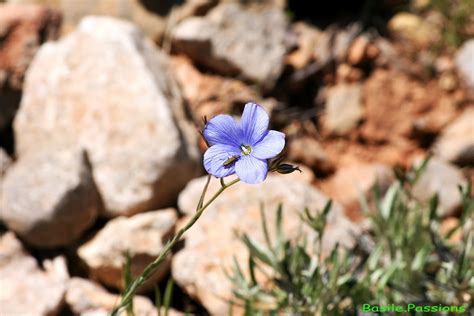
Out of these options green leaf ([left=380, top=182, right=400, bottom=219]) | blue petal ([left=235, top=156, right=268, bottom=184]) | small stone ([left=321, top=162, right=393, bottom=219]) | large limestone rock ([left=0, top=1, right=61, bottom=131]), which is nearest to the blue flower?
blue petal ([left=235, top=156, right=268, bottom=184])

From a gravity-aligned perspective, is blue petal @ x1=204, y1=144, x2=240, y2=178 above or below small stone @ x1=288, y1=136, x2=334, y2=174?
above

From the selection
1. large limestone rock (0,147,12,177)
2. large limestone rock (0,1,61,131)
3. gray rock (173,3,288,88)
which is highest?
large limestone rock (0,1,61,131)

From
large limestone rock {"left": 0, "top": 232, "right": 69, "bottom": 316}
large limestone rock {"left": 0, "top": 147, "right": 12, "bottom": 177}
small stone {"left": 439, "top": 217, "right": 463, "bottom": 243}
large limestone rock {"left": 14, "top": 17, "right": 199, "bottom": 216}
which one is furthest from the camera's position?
small stone {"left": 439, "top": 217, "right": 463, "bottom": 243}

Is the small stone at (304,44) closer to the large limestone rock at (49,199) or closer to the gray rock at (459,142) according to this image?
the gray rock at (459,142)

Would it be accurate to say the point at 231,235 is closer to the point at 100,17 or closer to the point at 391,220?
the point at 391,220

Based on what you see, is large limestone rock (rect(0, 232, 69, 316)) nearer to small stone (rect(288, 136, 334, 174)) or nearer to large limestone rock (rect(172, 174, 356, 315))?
large limestone rock (rect(172, 174, 356, 315))

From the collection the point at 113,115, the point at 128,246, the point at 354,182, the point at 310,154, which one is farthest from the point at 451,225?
the point at 113,115
